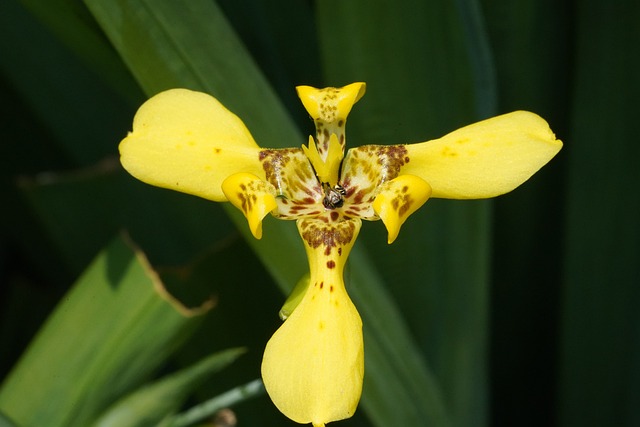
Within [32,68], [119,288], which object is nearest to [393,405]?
[119,288]

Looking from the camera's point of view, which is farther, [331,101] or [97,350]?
[97,350]

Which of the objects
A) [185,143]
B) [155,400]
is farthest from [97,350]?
[185,143]

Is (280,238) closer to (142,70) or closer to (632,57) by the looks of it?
(142,70)

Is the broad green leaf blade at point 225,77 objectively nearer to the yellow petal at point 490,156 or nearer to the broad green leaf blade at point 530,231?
the yellow petal at point 490,156

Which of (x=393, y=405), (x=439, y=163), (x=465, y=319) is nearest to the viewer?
(x=439, y=163)

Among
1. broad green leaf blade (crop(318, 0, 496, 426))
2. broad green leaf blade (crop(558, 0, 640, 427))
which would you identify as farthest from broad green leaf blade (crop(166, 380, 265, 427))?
broad green leaf blade (crop(558, 0, 640, 427))

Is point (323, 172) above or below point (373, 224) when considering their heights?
above

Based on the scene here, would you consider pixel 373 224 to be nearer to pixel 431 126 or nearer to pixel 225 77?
pixel 431 126
